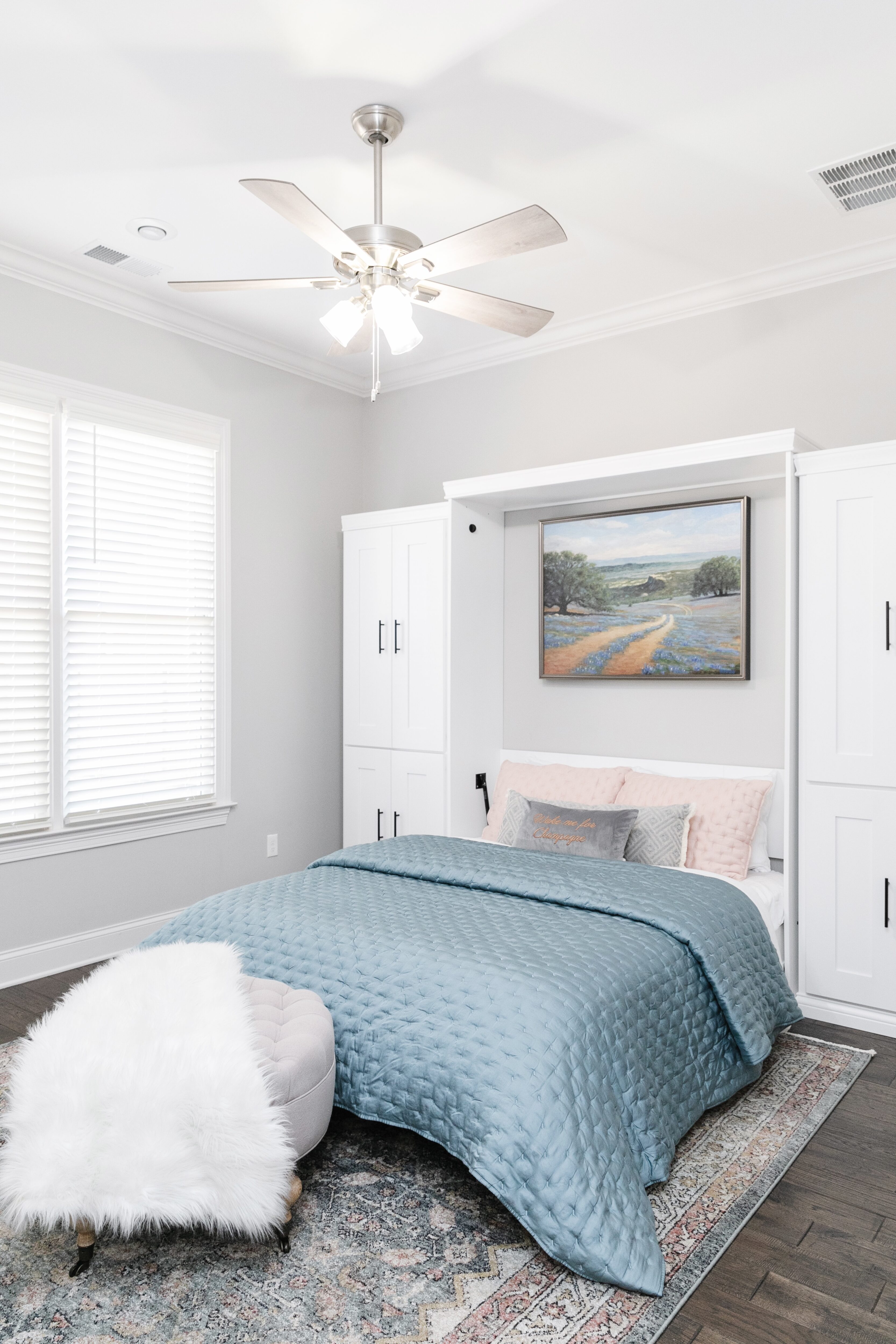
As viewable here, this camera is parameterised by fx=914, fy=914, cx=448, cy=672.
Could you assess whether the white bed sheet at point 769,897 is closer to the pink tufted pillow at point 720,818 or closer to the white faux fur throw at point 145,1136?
the pink tufted pillow at point 720,818

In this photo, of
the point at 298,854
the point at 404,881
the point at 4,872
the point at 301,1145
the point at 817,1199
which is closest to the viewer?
the point at 301,1145

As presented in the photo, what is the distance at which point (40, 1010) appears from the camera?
334 centimetres

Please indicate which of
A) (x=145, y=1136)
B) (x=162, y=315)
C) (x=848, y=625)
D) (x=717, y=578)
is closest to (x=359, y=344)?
(x=162, y=315)

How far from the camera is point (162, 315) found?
A: 406cm

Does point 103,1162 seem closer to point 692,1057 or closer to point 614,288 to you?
point 692,1057

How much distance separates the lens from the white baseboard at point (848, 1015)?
3154 mm

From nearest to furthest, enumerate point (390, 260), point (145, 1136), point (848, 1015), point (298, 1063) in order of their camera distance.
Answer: point (145, 1136) → point (298, 1063) → point (390, 260) → point (848, 1015)

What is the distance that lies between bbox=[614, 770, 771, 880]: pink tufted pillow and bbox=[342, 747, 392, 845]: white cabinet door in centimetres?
134

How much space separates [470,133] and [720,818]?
2501 mm

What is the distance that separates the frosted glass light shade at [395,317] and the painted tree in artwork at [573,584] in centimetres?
192

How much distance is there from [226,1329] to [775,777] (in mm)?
2726

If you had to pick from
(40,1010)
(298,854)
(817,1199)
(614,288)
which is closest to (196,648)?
(298,854)

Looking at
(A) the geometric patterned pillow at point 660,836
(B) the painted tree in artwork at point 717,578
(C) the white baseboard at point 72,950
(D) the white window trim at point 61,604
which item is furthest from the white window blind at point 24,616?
(B) the painted tree in artwork at point 717,578

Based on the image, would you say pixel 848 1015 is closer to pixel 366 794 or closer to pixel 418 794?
pixel 418 794
